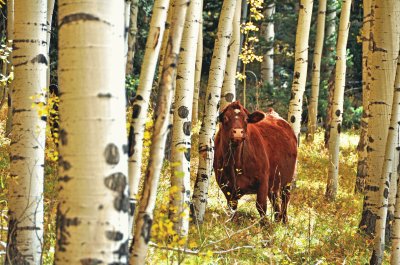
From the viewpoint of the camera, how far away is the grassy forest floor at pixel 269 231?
6.68 m

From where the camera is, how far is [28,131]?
5605 millimetres

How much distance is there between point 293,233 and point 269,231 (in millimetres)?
472

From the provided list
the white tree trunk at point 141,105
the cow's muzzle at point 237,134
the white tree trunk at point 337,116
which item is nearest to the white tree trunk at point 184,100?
the cow's muzzle at point 237,134

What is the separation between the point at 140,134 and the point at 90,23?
5.07 ft

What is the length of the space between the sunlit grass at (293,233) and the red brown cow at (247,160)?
0.25 meters

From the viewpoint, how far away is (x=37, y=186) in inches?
220

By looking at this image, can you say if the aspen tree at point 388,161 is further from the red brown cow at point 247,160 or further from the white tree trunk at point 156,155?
the white tree trunk at point 156,155

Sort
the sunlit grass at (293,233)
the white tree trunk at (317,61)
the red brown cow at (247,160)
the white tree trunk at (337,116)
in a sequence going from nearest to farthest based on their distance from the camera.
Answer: the sunlit grass at (293,233) → the red brown cow at (247,160) → the white tree trunk at (337,116) → the white tree trunk at (317,61)

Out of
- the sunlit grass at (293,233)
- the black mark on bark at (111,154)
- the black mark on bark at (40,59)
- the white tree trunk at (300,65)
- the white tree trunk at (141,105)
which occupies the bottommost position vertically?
the sunlit grass at (293,233)

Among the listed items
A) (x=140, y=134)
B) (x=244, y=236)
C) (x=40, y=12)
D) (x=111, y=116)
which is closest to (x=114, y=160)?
(x=111, y=116)

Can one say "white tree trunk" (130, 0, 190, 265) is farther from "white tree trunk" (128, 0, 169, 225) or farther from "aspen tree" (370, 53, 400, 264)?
"aspen tree" (370, 53, 400, 264)

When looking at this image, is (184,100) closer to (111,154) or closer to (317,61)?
(111,154)

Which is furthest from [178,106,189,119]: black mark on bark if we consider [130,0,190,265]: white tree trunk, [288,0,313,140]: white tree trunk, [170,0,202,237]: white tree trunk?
[288,0,313,140]: white tree trunk

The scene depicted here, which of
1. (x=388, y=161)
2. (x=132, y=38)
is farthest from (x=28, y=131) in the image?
(x=132, y=38)
